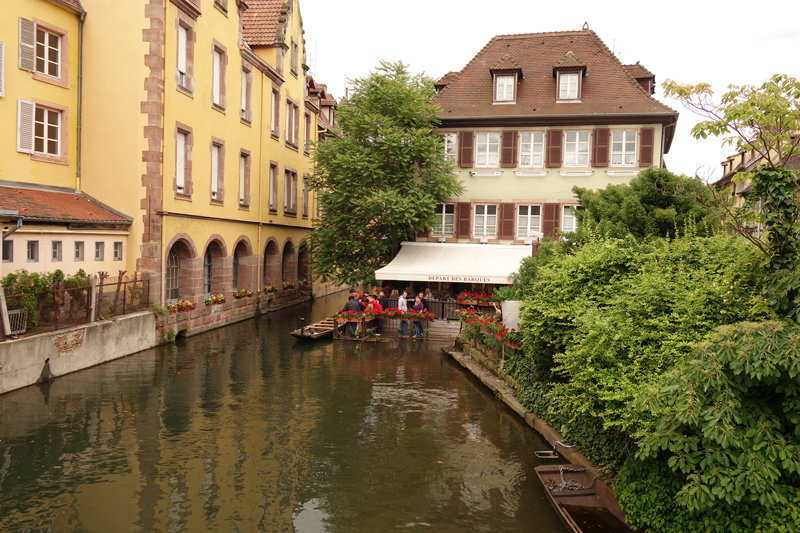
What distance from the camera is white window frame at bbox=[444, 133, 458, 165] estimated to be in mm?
25312

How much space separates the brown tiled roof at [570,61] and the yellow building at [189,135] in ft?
41.2

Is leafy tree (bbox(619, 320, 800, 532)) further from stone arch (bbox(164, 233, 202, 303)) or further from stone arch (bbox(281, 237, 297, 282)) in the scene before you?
stone arch (bbox(281, 237, 297, 282))

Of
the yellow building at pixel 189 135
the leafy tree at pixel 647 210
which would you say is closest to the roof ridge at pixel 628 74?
the leafy tree at pixel 647 210

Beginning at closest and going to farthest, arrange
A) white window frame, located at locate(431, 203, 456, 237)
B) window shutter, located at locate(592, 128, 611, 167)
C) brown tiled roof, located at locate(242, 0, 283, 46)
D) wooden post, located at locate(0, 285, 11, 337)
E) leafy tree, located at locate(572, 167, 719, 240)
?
1. wooden post, located at locate(0, 285, 11, 337)
2. leafy tree, located at locate(572, 167, 719, 240)
3. window shutter, located at locate(592, 128, 611, 167)
4. white window frame, located at locate(431, 203, 456, 237)
5. brown tiled roof, located at locate(242, 0, 283, 46)

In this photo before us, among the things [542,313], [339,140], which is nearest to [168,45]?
[339,140]

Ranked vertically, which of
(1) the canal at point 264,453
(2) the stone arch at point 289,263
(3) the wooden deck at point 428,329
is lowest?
(1) the canal at point 264,453

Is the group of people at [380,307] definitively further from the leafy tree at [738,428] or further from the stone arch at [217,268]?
the leafy tree at [738,428]

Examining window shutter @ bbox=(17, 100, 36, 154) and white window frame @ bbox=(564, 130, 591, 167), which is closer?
window shutter @ bbox=(17, 100, 36, 154)

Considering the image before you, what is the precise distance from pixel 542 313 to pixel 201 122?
16098 mm

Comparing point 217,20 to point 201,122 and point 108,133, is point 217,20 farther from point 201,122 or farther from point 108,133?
point 108,133

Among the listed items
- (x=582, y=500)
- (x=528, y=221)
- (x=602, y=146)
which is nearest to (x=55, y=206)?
(x=582, y=500)

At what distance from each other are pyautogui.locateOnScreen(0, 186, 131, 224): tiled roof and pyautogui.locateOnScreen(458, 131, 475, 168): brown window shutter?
12840 millimetres

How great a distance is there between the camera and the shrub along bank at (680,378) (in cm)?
548

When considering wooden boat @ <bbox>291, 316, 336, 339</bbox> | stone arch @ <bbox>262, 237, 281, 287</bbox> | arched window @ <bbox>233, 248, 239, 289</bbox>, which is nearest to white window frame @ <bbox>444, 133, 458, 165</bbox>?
wooden boat @ <bbox>291, 316, 336, 339</bbox>
